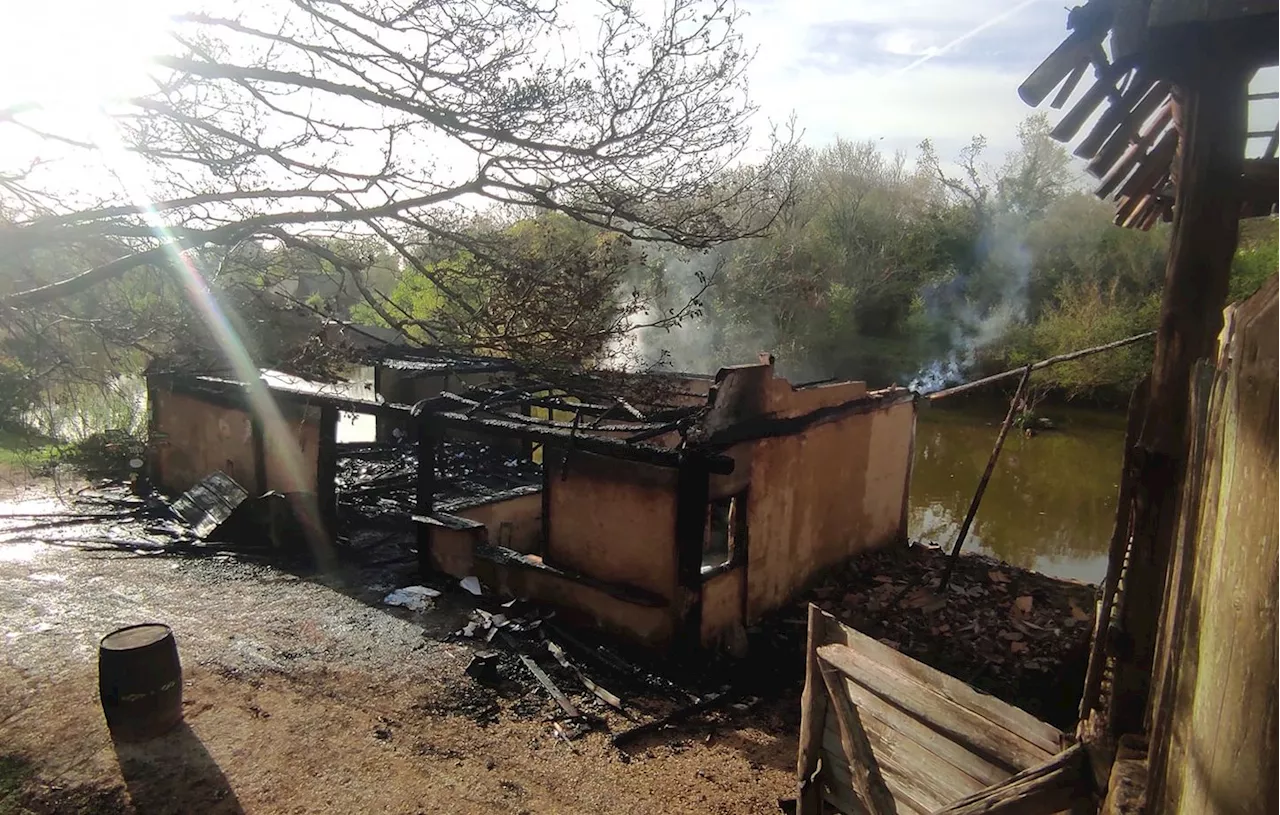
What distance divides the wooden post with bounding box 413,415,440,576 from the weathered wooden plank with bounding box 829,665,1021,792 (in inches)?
321

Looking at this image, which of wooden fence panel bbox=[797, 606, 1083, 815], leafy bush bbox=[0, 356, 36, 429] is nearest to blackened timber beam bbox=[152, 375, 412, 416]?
leafy bush bbox=[0, 356, 36, 429]

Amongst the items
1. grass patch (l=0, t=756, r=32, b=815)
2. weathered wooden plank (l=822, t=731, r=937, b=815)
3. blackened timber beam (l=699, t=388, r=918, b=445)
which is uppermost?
blackened timber beam (l=699, t=388, r=918, b=445)

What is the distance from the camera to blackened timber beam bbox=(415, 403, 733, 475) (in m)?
8.20

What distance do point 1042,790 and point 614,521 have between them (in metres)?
6.64

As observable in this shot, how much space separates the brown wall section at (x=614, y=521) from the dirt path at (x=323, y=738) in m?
1.73

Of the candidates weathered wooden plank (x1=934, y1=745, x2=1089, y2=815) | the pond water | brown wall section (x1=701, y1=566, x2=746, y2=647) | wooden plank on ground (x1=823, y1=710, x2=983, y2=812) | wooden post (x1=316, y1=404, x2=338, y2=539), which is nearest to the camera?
weathered wooden plank (x1=934, y1=745, x2=1089, y2=815)

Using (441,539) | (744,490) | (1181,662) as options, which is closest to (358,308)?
(441,539)

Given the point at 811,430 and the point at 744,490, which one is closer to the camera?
the point at 744,490

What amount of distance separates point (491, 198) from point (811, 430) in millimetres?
5449

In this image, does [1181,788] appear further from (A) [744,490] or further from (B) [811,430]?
(B) [811,430]

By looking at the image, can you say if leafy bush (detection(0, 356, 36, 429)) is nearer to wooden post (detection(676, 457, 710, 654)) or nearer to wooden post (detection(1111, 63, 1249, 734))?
wooden post (detection(676, 457, 710, 654))

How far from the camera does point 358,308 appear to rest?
12398 millimetres

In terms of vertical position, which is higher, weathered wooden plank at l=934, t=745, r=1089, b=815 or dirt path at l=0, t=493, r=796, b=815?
weathered wooden plank at l=934, t=745, r=1089, b=815

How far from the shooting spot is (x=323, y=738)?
673 centimetres
